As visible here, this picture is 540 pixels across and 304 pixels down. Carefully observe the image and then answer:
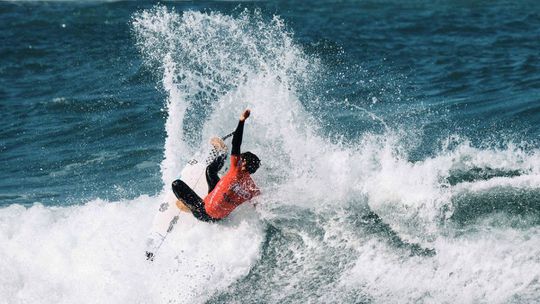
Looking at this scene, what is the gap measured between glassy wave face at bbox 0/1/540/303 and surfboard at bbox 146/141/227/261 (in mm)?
121

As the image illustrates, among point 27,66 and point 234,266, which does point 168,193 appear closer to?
point 234,266

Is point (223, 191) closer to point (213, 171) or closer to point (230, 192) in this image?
point (230, 192)

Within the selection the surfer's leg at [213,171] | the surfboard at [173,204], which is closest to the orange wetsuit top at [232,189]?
the surfer's leg at [213,171]

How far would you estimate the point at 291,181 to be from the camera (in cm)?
1028

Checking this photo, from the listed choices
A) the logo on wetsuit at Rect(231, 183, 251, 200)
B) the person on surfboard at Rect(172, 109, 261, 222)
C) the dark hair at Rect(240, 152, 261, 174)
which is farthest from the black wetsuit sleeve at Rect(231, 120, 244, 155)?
the logo on wetsuit at Rect(231, 183, 251, 200)

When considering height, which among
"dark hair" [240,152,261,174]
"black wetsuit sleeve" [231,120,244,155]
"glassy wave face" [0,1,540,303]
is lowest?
"glassy wave face" [0,1,540,303]

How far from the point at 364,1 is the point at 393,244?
21.7 metres

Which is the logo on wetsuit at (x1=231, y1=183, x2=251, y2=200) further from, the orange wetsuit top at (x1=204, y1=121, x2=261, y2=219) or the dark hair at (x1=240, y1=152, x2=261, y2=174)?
the dark hair at (x1=240, y1=152, x2=261, y2=174)

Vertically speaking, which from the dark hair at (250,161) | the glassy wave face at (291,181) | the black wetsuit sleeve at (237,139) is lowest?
the glassy wave face at (291,181)

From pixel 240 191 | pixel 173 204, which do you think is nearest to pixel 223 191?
pixel 240 191

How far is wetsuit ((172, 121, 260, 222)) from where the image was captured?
9344mm

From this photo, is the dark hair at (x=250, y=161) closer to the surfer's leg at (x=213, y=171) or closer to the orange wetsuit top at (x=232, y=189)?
the orange wetsuit top at (x=232, y=189)

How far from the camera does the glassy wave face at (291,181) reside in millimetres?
8961

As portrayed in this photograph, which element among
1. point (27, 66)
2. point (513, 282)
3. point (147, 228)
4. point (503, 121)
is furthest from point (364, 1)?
point (513, 282)
